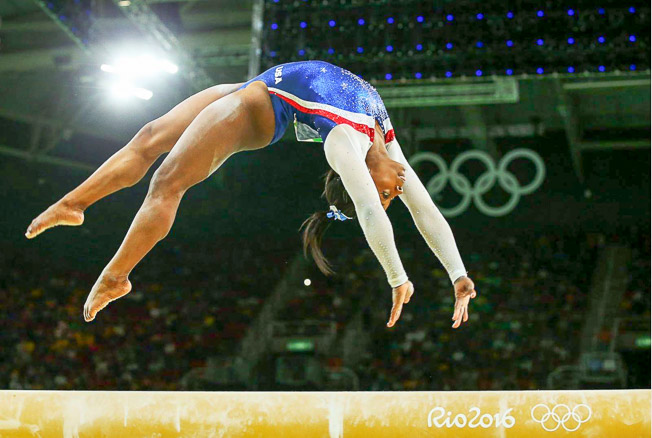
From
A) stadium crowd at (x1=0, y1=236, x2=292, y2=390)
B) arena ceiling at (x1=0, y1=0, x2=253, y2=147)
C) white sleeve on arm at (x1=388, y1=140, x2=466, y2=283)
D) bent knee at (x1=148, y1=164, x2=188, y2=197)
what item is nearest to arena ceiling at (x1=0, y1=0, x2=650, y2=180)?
arena ceiling at (x1=0, y1=0, x2=253, y2=147)

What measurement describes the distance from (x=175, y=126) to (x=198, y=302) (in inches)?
378

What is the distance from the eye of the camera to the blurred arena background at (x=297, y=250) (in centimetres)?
1062

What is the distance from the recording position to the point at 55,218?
393cm

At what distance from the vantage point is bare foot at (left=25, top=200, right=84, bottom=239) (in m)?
3.91

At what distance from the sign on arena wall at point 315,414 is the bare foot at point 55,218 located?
2.75 ft

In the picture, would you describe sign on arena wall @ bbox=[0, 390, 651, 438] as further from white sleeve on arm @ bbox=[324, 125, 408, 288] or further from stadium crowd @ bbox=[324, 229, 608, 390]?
stadium crowd @ bbox=[324, 229, 608, 390]

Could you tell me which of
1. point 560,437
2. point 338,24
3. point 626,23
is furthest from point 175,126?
point 626,23

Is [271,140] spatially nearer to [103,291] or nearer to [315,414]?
[103,291]

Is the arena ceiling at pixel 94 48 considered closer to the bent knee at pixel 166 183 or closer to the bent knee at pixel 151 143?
the bent knee at pixel 151 143
